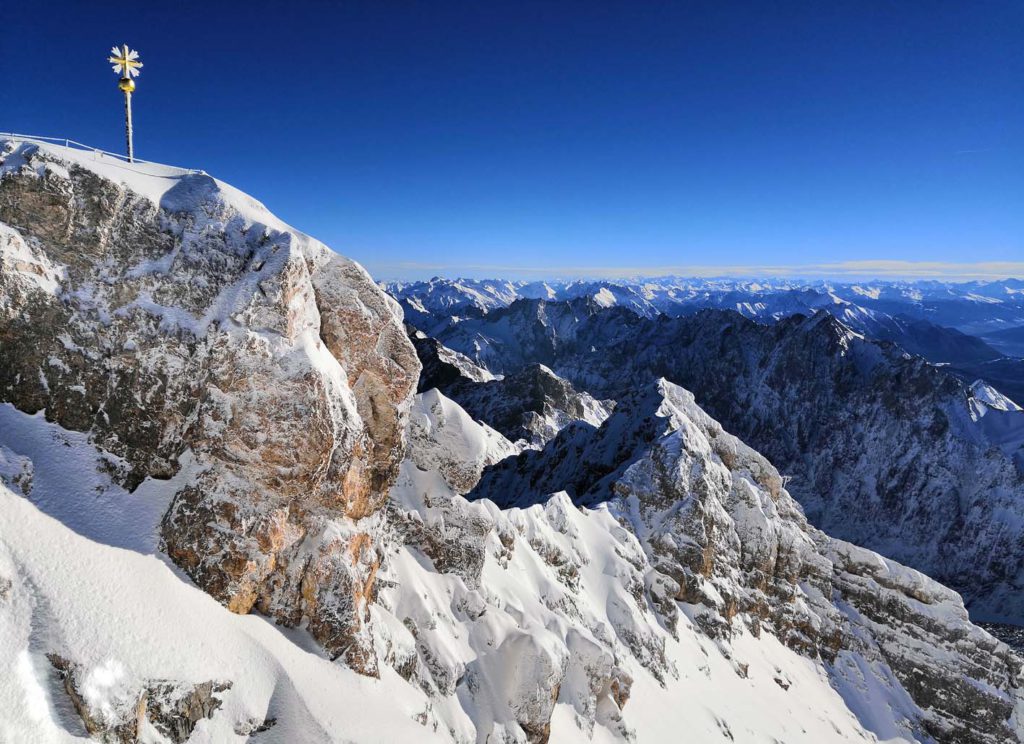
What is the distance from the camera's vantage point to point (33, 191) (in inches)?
975

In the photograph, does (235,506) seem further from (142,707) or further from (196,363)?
(142,707)

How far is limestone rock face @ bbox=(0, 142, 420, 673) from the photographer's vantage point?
25125 mm

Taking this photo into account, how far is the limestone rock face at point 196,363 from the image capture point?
25.1m

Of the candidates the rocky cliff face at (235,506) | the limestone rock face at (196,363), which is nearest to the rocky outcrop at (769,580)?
the rocky cliff face at (235,506)

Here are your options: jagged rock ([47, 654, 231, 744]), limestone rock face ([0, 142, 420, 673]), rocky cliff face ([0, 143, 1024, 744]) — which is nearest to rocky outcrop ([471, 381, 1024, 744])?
rocky cliff face ([0, 143, 1024, 744])

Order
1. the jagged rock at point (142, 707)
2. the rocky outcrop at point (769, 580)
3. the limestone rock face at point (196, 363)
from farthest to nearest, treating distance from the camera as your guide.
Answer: the rocky outcrop at point (769, 580) → the limestone rock face at point (196, 363) → the jagged rock at point (142, 707)

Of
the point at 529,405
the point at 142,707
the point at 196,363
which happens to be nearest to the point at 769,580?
the point at 142,707

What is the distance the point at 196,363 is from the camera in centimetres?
2697

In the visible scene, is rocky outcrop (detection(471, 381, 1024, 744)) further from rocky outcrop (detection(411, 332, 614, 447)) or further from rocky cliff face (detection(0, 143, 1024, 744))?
rocky outcrop (detection(411, 332, 614, 447))

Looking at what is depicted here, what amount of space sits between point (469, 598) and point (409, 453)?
43.6 ft

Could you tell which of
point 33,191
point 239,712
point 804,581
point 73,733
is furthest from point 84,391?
point 804,581

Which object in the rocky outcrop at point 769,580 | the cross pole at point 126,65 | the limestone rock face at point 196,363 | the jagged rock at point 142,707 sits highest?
the cross pole at point 126,65

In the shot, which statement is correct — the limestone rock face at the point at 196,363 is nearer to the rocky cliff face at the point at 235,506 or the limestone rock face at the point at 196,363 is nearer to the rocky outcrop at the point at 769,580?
the rocky cliff face at the point at 235,506

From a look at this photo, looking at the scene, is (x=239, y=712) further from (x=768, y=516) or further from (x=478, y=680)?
(x=768, y=516)
